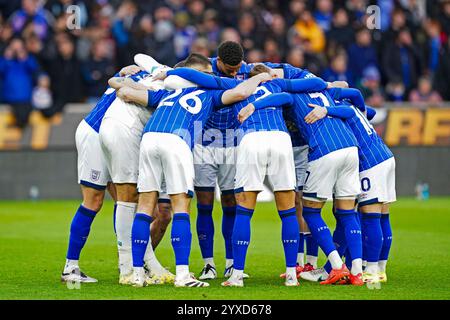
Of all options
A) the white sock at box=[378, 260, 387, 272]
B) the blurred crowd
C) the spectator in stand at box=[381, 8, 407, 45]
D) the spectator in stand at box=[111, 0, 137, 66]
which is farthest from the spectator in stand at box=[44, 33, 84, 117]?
the white sock at box=[378, 260, 387, 272]

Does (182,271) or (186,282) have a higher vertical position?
(182,271)

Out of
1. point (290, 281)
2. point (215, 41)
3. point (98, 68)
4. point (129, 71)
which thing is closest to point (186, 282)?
point (290, 281)

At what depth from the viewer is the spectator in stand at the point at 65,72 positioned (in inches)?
858

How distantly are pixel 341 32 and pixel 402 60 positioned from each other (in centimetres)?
165

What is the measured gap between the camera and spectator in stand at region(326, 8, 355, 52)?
79.0 feet

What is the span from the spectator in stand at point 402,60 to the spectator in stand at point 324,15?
1.63 m

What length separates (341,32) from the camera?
24.2 meters

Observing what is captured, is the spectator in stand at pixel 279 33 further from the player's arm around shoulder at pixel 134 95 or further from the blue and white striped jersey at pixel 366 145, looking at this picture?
the player's arm around shoulder at pixel 134 95

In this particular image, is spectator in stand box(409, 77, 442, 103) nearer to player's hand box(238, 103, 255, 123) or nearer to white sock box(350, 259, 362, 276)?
white sock box(350, 259, 362, 276)

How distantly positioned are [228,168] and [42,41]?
38.5 ft

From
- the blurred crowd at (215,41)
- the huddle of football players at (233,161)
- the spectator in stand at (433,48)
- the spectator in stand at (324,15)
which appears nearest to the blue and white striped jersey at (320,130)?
the huddle of football players at (233,161)

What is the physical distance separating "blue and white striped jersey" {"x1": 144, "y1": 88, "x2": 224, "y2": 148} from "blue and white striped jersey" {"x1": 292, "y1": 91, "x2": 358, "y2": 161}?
3.03ft

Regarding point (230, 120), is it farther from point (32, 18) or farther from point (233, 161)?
point (32, 18)

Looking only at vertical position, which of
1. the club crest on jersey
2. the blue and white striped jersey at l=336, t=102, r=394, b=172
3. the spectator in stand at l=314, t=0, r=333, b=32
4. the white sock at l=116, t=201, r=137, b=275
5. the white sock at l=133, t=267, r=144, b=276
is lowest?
the white sock at l=133, t=267, r=144, b=276
